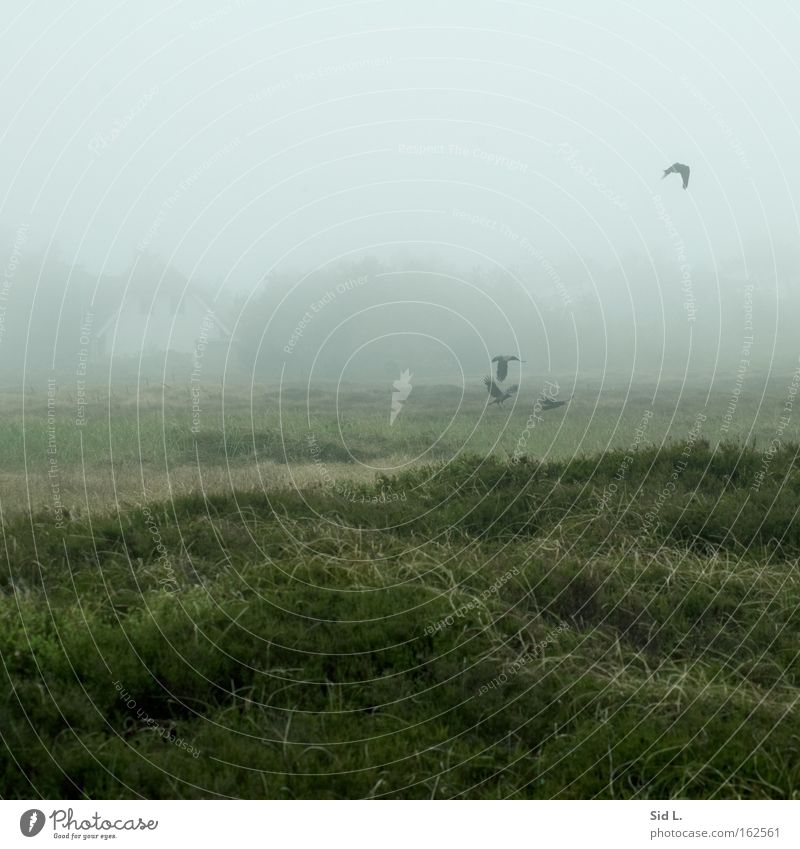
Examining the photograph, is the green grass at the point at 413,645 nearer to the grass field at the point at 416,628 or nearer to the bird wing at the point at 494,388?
the grass field at the point at 416,628

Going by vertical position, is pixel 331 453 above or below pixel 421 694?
above

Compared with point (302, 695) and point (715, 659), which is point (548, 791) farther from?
point (715, 659)

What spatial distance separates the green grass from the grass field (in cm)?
2

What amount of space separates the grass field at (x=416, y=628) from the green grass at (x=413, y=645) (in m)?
0.02

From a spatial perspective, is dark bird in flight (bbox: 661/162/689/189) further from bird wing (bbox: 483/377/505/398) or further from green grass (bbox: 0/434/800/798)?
bird wing (bbox: 483/377/505/398)

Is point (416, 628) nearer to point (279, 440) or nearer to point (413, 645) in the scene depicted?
point (413, 645)

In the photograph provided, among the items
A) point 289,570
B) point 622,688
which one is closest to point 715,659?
point 622,688

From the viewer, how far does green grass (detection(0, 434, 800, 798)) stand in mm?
5664

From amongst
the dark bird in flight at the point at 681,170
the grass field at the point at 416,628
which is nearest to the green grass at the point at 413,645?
the grass field at the point at 416,628

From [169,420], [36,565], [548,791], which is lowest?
[548,791]

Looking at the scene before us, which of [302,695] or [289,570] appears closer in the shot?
[302,695]

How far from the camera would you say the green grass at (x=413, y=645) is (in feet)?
18.6

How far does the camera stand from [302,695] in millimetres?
6652

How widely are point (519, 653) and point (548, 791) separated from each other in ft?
6.58
